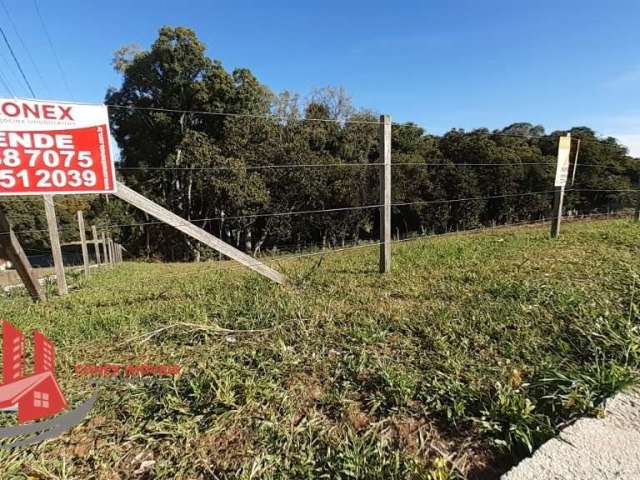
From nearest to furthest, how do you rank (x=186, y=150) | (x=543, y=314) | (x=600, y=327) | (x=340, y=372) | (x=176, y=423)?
(x=176, y=423)
(x=340, y=372)
(x=600, y=327)
(x=543, y=314)
(x=186, y=150)

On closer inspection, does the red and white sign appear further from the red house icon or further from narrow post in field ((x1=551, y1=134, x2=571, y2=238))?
narrow post in field ((x1=551, y1=134, x2=571, y2=238))

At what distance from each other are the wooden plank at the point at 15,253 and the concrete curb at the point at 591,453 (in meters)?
4.26

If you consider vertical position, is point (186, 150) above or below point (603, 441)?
above

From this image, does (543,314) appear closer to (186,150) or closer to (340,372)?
(340,372)

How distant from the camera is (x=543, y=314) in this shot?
2.51m

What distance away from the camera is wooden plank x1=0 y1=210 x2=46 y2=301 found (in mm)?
3148

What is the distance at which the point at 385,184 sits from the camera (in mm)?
3885

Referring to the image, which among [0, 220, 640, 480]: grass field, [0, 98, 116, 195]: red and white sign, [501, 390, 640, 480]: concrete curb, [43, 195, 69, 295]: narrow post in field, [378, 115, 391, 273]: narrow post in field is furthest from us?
[43, 195, 69, 295]: narrow post in field

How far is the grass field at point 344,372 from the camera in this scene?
1.40 m

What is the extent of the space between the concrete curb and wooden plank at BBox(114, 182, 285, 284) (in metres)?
2.75

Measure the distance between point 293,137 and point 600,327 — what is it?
1431cm

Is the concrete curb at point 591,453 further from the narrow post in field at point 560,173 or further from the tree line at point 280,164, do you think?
the tree line at point 280,164

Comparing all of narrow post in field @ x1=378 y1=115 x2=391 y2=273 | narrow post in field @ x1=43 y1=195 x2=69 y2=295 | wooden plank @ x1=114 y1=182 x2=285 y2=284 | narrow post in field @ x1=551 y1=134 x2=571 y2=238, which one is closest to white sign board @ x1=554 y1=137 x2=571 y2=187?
narrow post in field @ x1=551 y1=134 x2=571 y2=238

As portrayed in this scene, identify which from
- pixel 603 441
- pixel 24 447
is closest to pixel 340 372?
pixel 603 441
